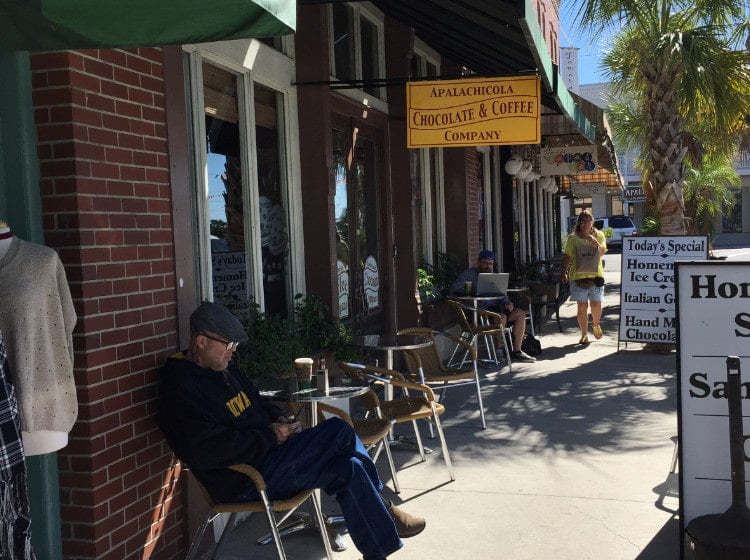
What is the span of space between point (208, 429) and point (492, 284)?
20.8ft

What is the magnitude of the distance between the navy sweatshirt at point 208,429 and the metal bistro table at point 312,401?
50 cm

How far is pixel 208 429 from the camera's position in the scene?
148 inches

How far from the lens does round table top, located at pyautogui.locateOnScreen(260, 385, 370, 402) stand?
4441 mm

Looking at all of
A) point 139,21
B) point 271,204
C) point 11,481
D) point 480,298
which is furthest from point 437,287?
point 11,481

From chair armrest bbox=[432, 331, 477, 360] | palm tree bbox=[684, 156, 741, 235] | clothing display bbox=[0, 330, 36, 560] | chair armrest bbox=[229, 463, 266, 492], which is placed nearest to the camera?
clothing display bbox=[0, 330, 36, 560]

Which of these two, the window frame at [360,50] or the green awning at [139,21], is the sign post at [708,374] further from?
the window frame at [360,50]

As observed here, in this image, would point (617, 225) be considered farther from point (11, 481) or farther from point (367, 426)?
point (11, 481)

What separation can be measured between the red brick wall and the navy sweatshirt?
0.20 metres

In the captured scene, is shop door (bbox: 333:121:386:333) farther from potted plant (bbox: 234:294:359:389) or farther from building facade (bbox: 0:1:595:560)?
potted plant (bbox: 234:294:359:389)

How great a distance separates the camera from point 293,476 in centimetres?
394

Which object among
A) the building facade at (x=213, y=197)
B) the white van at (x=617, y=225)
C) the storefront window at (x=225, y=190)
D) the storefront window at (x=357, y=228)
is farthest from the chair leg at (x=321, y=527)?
the white van at (x=617, y=225)

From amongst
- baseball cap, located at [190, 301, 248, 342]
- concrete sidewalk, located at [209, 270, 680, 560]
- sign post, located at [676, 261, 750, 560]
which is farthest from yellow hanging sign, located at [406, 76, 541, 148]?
baseball cap, located at [190, 301, 248, 342]

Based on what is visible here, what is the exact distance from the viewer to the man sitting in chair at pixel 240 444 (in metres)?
3.79

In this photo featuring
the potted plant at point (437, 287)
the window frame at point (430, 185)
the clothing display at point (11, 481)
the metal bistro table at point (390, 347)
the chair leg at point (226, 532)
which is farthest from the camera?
the window frame at point (430, 185)
